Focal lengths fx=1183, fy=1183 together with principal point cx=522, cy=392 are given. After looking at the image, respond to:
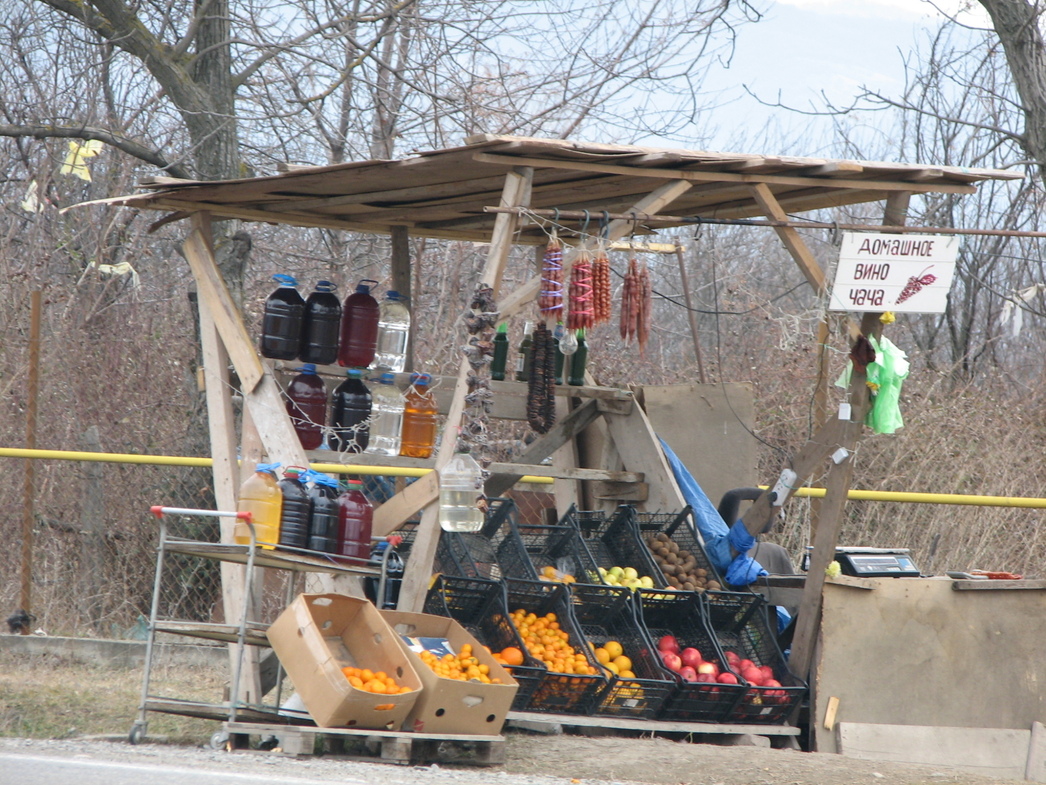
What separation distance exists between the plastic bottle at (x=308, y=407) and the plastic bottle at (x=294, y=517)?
0.88m

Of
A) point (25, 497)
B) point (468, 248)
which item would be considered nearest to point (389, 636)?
point (25, 497)

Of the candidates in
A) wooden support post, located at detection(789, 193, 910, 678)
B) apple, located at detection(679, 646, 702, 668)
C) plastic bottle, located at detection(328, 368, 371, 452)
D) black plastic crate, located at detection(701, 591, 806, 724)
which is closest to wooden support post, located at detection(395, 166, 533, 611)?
plastic bottle, located at detection(328, 368, 371, 452)

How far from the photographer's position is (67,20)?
11.1 m

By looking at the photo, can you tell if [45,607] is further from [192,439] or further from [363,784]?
[363,784]

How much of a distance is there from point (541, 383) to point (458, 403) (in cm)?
87

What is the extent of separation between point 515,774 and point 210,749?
148cm

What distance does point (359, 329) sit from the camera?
272 inches

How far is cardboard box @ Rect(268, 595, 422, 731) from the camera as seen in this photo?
531 centimetres

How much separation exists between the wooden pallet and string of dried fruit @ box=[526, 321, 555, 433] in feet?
5.83

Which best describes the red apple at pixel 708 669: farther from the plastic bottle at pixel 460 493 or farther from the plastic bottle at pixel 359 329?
the plastic bottle at pixel 359 329

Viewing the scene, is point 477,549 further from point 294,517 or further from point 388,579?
point 294,517

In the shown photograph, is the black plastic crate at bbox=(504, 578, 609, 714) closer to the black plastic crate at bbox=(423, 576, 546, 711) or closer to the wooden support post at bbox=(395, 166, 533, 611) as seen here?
the black plastic crate at bbox=(423, 576, 546, 711)

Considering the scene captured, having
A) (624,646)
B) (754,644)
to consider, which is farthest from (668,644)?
(754,644)

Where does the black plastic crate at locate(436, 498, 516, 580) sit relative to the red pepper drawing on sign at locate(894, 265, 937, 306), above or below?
below
